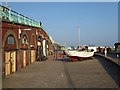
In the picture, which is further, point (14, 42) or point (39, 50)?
point (39, 50)

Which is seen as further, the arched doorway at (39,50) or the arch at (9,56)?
the arched doorway at (39,50)

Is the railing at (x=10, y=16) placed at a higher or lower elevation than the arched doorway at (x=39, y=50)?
higher

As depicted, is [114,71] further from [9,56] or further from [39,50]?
[39,50]

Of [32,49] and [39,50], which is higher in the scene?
[32,49]

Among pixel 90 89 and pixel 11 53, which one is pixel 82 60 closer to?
pixel 11 53

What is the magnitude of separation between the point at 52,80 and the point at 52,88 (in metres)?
3.39

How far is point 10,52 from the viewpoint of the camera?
25.4m

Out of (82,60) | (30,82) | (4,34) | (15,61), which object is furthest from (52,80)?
(82,60)

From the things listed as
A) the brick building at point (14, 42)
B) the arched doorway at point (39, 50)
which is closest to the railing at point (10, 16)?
the brick building at point (14, 42)

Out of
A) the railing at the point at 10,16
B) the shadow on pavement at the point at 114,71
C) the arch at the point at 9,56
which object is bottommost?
the shadow on pavement at the point at 114,71

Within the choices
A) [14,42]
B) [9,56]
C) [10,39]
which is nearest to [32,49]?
[14,42]

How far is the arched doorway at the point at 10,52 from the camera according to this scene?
930 inches

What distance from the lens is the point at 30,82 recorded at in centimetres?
2000

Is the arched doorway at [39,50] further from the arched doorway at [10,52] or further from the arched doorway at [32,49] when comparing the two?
the arched doorway at [10,52]
